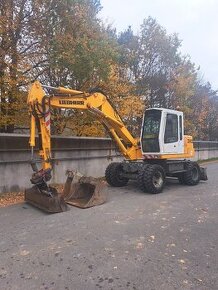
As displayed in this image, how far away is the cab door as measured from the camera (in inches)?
461

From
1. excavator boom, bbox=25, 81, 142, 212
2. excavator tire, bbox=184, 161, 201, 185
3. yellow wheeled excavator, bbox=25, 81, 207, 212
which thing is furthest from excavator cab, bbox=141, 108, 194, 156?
excavator boom, bbox=25, 81, 142, 212

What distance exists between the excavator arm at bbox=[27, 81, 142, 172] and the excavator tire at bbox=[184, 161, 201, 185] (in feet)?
6.45

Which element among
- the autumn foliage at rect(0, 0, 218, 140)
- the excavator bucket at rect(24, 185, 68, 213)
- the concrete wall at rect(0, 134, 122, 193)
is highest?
the autumn foliage at rect(0, 0, 218, 140)

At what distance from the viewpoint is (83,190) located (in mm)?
9547

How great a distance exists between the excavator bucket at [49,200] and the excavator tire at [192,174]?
233 inches

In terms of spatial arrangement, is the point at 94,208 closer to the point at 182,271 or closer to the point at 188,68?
the point at 182,271

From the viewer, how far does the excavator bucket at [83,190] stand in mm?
9016

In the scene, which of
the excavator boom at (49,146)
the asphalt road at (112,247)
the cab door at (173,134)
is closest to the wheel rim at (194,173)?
the cab door at (173,134)

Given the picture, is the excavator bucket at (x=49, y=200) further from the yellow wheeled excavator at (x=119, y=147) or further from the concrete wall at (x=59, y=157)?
the concrete wall at (x=59, y=157)

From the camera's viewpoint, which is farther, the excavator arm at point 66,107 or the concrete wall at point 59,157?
the concrete wall at point 59,157

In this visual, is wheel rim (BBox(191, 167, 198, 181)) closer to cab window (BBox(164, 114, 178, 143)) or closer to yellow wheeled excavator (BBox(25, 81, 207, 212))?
yellow wheeled excavator (BBox(25, 81, 207, 212))

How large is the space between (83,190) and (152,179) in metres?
2.42

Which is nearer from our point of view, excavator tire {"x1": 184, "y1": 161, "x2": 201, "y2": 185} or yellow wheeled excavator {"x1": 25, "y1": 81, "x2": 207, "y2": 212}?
yellow wheeled excavator {"x1": 25, "y1": 81, "x2": 207, "y2": 212}

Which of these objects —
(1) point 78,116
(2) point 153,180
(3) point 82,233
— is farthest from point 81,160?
(3) point 82,233
